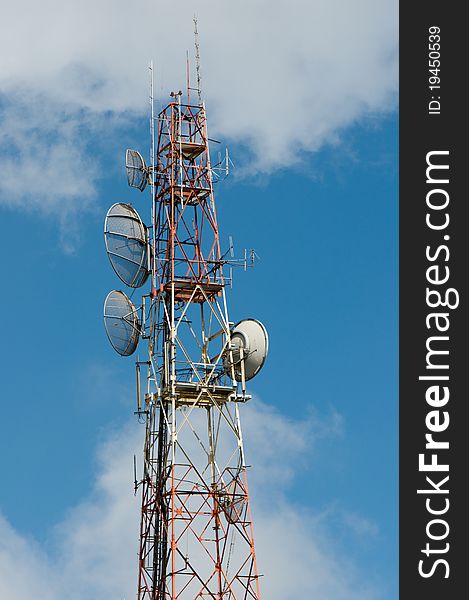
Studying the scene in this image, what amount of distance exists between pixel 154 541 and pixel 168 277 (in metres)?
12.9

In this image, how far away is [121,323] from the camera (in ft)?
217

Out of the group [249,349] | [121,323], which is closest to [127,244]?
[121,323]

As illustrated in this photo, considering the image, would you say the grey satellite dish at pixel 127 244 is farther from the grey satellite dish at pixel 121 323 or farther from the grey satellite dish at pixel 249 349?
the grey satellite dish at pixel 249 349

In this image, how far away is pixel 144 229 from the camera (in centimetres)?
6706

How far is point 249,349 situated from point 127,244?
7909 mm

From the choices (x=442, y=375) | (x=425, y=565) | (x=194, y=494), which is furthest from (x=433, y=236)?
(x=194, y=494)

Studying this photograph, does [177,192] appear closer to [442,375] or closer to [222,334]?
[222,334]

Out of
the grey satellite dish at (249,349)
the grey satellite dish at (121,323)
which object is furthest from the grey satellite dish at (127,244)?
the grey satellite dish at (249,349)

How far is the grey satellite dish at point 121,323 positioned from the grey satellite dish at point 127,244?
97cm

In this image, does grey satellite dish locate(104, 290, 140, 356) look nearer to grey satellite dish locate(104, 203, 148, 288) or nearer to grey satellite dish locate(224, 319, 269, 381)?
grey satellite dish locate(104, 203, 148, 288)

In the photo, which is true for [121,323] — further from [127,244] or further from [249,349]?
[249,349]

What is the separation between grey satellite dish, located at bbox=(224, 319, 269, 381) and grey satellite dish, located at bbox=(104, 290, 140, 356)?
485 cm

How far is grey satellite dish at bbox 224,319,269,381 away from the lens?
64.7m

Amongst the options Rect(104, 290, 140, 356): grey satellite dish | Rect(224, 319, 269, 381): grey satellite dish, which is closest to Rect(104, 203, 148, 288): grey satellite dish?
Rect(104, 290, 140, 356): grey satellite dish
